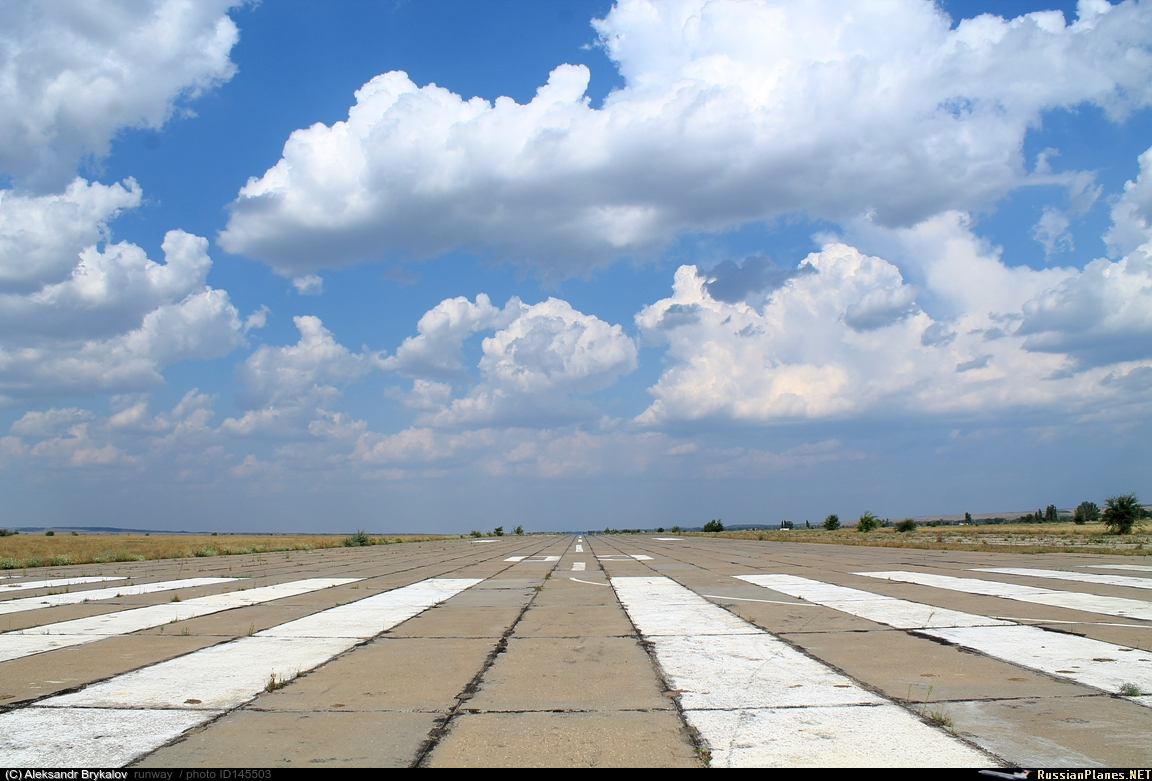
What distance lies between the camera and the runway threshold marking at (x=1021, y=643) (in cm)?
705

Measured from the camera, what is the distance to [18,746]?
16.7 feet

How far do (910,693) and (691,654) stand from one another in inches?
104

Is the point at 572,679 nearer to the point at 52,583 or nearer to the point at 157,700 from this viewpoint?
the point at 157,700

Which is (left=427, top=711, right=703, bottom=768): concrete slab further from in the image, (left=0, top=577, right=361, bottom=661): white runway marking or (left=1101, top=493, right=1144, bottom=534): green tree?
(left=1101, top=493, right=1144, bottom=534): green tree

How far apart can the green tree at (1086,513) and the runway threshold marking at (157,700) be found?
401ft

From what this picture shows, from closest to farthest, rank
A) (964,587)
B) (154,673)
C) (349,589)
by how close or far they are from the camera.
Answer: (154,673)
(964,587)
(349,589)

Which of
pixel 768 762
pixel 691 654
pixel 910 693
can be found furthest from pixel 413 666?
pixel 910 693

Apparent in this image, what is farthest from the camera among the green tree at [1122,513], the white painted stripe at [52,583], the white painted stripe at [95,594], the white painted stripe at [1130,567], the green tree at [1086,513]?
the green tree at [1086,513]

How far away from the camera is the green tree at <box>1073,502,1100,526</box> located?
103463 millimetres

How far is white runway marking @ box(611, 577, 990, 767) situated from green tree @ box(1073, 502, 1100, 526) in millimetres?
119109

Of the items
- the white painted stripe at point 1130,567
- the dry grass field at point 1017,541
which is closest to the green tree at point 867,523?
the dry grass field at point 1017,541

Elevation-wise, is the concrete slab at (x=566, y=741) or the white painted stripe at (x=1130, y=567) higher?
the concrete slab at (x=566, y=741)

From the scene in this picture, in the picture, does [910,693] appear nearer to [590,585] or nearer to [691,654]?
[691,654]

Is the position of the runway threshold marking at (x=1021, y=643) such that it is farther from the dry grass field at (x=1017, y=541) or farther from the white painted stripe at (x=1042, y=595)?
the dry grass field at (x=1017, y=541)
